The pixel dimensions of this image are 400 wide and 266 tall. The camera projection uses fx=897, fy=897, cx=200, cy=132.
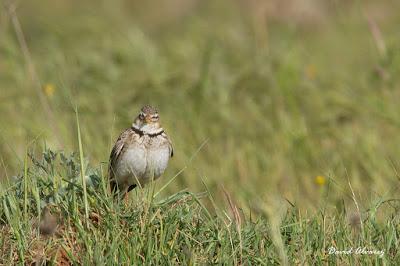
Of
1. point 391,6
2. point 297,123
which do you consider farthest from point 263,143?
point 391,6

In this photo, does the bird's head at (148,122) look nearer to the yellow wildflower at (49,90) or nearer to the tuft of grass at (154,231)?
the tuft of grass at (154,231)

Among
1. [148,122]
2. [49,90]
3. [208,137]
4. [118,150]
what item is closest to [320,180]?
[208,137]

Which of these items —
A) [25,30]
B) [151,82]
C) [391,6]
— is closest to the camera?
[151,82]

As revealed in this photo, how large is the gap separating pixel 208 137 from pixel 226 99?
0.65m

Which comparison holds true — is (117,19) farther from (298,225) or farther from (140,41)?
(298,225)

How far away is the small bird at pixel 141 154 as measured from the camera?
541cm

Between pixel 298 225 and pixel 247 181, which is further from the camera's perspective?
pixel 247 181

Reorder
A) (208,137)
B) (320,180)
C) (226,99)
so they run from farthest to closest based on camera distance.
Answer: (226,99) → (208,137) → (320,180)

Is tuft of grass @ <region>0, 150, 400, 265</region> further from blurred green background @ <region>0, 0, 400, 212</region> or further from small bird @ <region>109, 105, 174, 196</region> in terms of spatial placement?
blurred green background @ <region>0, 0, 400, 212</region>

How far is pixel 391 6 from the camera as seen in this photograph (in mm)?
13148

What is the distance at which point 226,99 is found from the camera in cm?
840

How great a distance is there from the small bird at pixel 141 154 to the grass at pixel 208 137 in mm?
259

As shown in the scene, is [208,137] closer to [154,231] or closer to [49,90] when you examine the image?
[49,90]

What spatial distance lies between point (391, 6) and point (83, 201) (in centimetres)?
951
